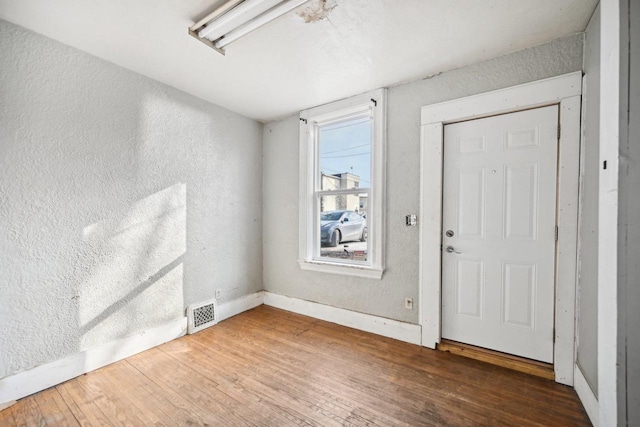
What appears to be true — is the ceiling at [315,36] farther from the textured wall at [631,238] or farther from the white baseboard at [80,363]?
the white baseboard at [80,363]

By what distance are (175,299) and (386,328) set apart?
2226 mm

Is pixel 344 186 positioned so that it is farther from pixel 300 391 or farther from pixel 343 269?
pixel 300 391

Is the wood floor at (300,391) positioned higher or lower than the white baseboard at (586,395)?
lower

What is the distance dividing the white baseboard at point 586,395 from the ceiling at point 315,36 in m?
2.40

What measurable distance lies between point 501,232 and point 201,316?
312cm

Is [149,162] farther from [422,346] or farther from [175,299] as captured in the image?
[422,346]

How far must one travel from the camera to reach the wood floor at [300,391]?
1.65 metres

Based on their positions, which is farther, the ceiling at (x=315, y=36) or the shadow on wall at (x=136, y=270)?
the shadow on wall at (x=136, y=270)

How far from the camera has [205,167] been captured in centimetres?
306

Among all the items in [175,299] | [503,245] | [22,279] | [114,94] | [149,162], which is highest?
[114,94]

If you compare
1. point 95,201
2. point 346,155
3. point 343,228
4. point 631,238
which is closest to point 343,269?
point 343,228

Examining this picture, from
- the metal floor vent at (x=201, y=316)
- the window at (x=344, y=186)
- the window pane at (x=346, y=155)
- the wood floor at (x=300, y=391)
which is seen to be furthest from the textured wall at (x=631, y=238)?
the metal floor vent at (x=201, y=316)

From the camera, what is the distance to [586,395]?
1685mm

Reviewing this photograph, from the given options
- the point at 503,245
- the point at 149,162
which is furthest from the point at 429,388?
the point at 149,162
